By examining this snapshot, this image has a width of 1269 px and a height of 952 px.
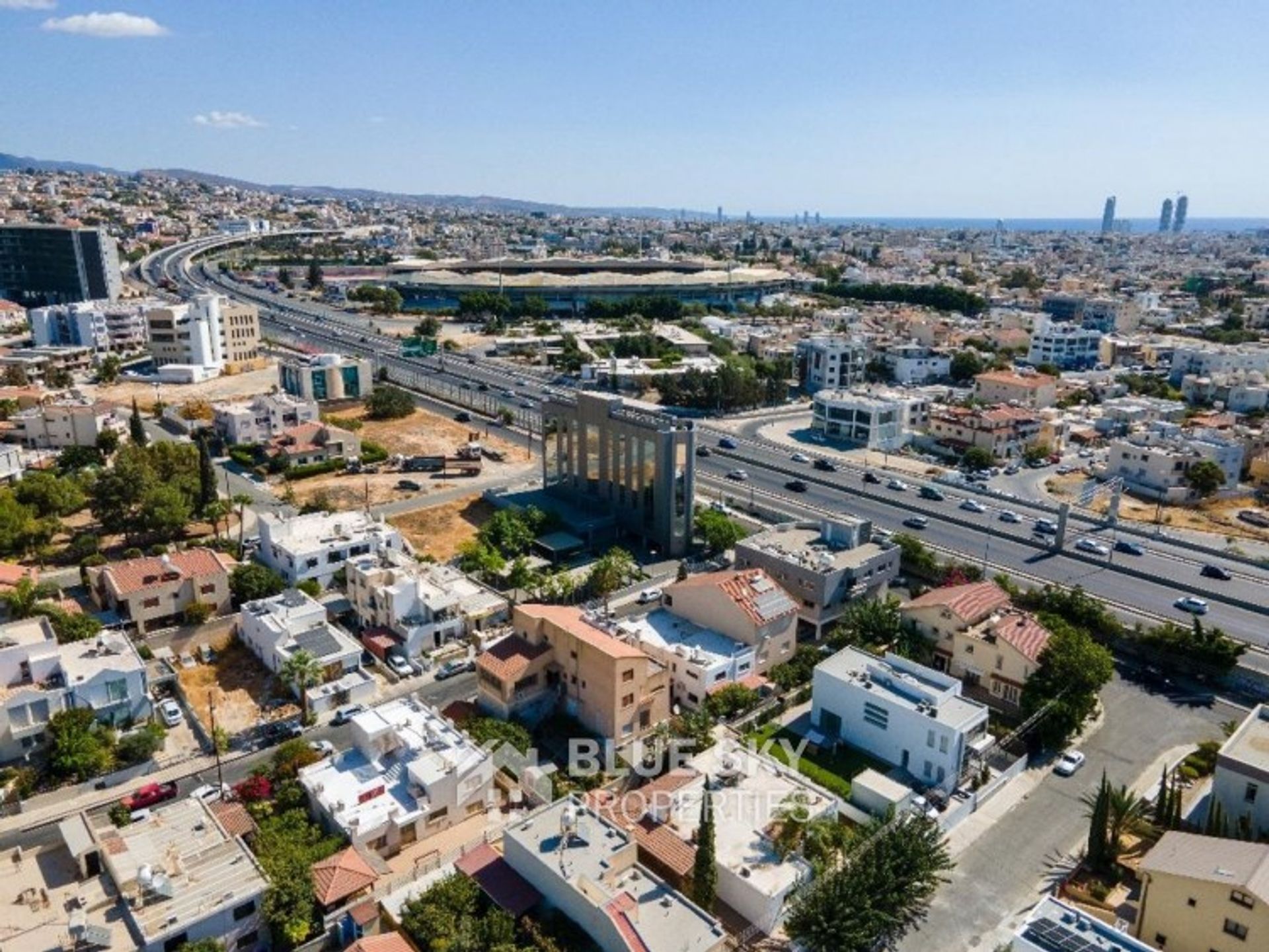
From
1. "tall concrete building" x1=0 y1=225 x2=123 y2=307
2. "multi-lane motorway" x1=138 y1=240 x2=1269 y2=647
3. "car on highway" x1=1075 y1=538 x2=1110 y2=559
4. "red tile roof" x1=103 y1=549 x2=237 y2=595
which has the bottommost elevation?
"multi-lane motorway" x1=138 y1=240 x2=1269 y2=647

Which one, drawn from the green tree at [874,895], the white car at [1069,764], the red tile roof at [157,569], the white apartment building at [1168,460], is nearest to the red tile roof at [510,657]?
the green tree at [874,895]

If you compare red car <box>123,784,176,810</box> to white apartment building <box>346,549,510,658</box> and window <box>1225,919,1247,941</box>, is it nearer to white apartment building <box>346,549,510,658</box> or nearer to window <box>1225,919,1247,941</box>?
white apartment building <box>346,549,510,658</box>

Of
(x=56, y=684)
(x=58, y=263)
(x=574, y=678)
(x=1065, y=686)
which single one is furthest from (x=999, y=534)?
(x=58, y=263)

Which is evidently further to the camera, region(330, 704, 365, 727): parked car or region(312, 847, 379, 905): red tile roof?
region(330, 704, 365, 727): parked car

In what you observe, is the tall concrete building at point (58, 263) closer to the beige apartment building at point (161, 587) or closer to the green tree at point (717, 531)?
the beige apartment building at point (161, 587)

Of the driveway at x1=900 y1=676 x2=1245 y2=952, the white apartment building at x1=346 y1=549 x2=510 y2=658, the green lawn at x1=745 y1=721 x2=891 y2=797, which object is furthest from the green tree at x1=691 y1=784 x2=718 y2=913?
the white apartment building at x1=346 y1=549 x2=510 y2=658

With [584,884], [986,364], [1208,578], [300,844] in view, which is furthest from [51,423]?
[986,364]

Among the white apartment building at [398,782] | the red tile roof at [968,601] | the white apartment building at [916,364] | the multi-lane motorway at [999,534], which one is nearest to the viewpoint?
the white apartment building at [398,782]
